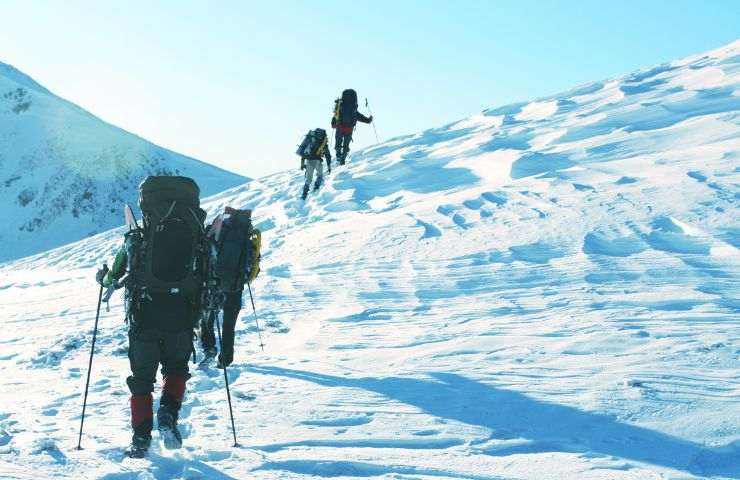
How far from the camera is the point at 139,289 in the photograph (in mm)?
4906

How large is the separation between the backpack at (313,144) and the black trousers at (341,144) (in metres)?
3.08

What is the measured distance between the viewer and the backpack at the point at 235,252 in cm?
705

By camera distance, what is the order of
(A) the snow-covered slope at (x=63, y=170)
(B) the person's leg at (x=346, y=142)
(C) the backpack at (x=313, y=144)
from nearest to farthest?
(C) the backpack at (x=313, y=144), (B) the person's leg at (x=346, y=142), (A) the snow-covered slope at (x=63, y=170)

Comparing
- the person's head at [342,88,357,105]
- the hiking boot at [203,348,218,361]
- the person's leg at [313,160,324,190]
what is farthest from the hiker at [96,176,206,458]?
the person's head at [342,88,357,105]

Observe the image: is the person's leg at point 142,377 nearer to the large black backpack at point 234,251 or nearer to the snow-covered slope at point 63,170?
the large black backpack at point 234,251

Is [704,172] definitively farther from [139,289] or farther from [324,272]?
[139,289]

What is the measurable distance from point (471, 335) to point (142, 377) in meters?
4.00

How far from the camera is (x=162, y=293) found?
4918mm

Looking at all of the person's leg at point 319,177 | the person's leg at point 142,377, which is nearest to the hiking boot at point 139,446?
the person's leg at point 142,377

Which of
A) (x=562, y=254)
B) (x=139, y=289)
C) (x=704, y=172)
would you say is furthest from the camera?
(x=704, y=172)

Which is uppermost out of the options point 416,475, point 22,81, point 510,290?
point 22,81

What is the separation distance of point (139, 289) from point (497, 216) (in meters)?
9.20

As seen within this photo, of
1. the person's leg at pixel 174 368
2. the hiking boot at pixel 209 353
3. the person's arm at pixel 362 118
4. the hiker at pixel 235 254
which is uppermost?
the person's arm at pixel 362 118

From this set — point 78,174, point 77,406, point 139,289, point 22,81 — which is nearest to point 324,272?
point 77,406
